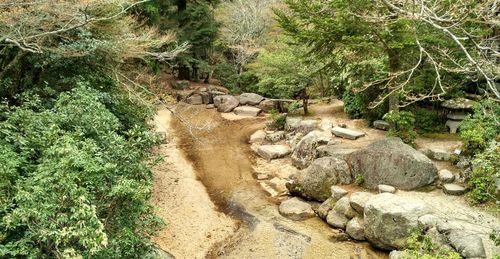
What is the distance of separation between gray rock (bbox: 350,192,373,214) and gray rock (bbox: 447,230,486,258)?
1956 mm

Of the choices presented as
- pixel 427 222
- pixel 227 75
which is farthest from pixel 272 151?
pixel 227 75

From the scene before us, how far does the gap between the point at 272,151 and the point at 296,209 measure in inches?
165

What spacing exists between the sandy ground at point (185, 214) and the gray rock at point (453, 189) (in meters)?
5.04

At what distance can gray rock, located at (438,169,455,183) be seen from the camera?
9.16 m

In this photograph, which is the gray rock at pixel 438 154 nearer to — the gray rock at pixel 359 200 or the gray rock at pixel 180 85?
the gray rock at pixel 359 200

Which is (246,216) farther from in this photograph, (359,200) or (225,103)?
(225,103)

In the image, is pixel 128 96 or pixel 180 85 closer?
pixel 128 96

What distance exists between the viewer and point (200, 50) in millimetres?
24031

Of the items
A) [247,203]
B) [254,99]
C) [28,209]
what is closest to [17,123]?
[28,209]

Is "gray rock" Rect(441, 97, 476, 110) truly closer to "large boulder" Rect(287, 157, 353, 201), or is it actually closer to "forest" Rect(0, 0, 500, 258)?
"forest" Rect(0, 0, 500, 258)

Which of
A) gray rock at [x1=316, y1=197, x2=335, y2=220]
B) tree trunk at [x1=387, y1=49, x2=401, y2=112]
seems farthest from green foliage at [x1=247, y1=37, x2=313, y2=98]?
gray rock at [x1=316, y1=197, x2=335, y2=220]

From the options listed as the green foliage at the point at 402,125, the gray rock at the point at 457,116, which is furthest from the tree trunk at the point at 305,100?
the gray rock at the point at 457,116

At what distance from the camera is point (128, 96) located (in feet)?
31.7

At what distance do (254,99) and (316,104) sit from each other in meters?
4.10
